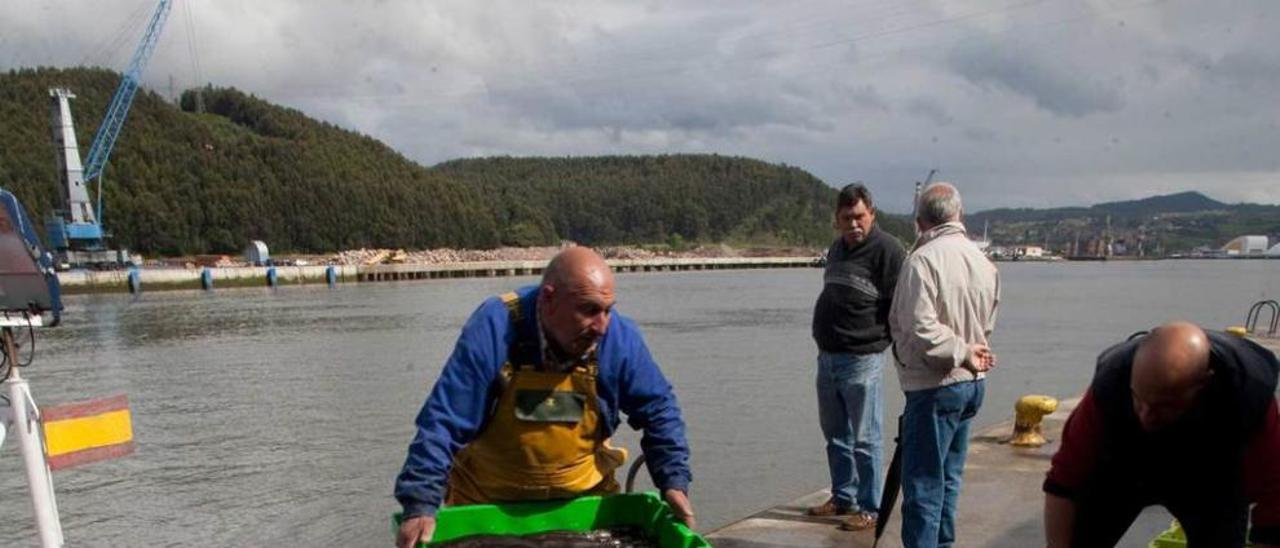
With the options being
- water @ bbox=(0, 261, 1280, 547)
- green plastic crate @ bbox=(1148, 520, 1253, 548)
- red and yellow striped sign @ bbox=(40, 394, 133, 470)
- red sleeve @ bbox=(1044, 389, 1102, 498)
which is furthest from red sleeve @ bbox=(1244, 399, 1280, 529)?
water @ bbox=(0, 261, 1280, 547)

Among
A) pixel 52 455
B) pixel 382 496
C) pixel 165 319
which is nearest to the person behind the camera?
pixel 52 455

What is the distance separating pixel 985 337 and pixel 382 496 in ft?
22.7

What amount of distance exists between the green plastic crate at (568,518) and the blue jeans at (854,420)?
2.10m

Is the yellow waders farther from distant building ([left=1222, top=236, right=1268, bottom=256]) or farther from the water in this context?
distant building ([left=1222, top=236, right=1268, bottom=256])

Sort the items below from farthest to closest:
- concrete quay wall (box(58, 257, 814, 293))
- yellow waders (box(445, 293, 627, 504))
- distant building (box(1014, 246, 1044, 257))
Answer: distant building (box(1014, 246, 1044, 257)), concrete quay wall (box(58, 257, 814, 293)), yellow waders (box(445, 293, 627, 504))

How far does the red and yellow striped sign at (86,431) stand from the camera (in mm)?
3744

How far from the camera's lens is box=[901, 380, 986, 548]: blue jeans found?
4129 mm

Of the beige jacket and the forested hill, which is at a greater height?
the forested hill

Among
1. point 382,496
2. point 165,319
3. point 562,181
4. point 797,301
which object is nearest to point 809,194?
point 562,181

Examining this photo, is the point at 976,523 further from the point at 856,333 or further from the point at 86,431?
the point at 86,431

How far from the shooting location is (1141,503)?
281 centimetres

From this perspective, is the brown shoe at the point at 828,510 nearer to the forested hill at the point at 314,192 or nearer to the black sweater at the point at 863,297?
the black sweater at the point at 863,297

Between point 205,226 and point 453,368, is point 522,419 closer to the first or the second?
point 453,368

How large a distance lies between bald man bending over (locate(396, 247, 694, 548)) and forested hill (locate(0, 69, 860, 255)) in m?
122
